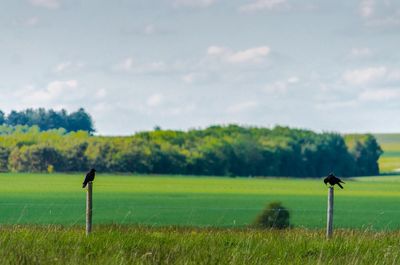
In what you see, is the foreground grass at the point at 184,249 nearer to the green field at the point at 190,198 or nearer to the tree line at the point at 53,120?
the green field at the point at 190,198

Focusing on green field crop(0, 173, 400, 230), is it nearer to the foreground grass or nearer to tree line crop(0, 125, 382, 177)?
tree line crop(0, 125, 382, 177)

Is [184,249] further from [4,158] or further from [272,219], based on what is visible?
[4,158]

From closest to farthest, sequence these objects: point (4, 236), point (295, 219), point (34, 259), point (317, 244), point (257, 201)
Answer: point (34, 259), point (4, 236), point (317, 244), point (295, 219), point (257, 201)

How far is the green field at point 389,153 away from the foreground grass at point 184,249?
117726 mm

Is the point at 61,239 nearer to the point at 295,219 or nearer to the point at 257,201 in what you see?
the point at 295,219

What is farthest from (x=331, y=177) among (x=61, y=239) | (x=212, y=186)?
(x=212, y=186)

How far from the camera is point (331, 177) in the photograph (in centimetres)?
2147

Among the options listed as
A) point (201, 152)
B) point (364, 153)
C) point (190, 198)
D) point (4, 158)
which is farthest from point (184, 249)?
point (364, 153)

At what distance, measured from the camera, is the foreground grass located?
14.5m

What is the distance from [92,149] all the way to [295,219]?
4888cm

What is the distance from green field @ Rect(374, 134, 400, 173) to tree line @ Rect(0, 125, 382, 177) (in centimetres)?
2851

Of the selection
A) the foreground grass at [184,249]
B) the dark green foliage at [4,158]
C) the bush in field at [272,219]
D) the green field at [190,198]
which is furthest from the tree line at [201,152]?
the foreground grass at [184,249]

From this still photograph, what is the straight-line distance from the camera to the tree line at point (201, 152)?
96.0 meters

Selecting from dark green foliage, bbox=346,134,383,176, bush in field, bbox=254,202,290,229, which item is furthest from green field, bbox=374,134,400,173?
bush in field, bbox=254,202,290,229
